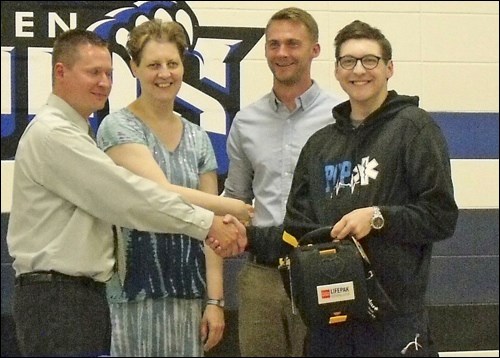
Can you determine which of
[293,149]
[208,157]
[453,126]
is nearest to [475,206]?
[453,126]

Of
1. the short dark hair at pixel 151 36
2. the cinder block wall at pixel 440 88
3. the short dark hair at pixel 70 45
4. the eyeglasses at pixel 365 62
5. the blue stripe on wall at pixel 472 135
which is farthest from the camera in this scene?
the blue stripe on wall at pixel 472 135

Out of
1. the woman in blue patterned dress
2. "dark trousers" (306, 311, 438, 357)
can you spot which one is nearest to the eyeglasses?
the woman in blue patterned dress

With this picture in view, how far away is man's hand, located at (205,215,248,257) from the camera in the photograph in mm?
2516

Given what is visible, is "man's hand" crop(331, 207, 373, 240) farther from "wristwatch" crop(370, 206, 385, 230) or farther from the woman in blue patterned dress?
the woman in blue patterned dress

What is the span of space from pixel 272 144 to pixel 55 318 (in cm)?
98

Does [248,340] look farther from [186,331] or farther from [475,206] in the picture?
[475,206]

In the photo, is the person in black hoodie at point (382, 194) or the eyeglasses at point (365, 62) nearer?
the person in black hoodie at point (382, 194)

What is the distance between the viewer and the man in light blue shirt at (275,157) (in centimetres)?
272

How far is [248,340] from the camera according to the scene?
9.03 ft

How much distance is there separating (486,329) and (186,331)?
1.59 meters

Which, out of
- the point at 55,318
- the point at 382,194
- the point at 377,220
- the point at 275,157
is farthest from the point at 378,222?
the point at 55,318

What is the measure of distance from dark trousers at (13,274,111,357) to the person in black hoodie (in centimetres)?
67

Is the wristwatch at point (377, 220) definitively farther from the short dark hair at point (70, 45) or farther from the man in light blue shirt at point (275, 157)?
the short dark hair at point (70, 45)

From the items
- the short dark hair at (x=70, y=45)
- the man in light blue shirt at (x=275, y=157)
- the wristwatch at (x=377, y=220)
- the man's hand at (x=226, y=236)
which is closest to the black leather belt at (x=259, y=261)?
the man in light blue shirt at (x=275, y=157)
